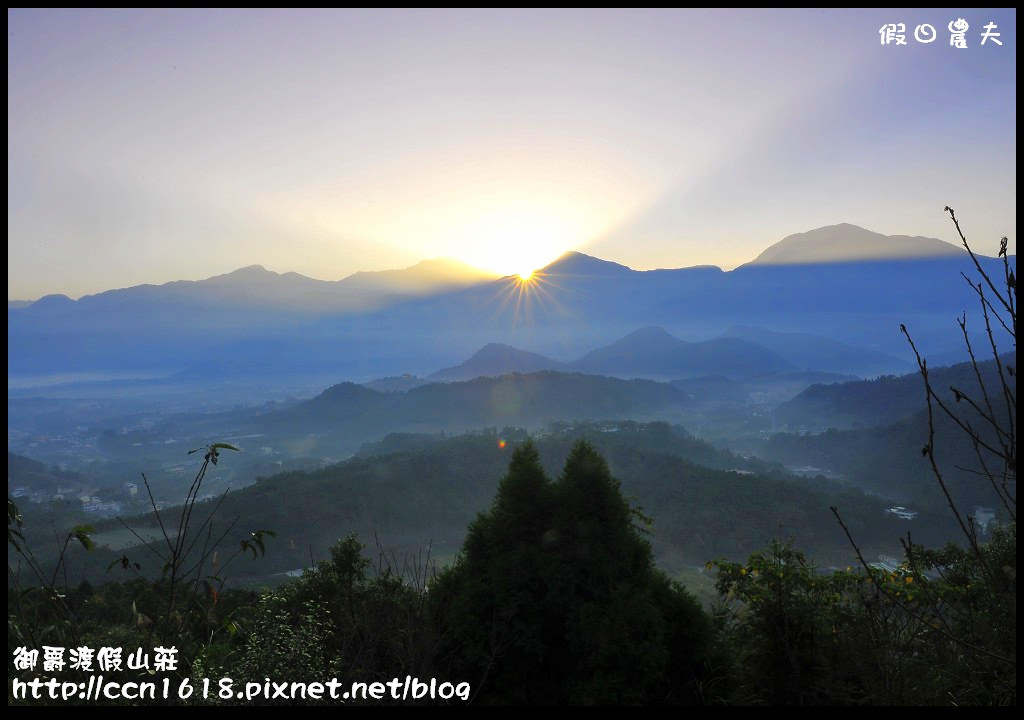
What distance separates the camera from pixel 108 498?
265 ft

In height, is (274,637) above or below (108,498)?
above

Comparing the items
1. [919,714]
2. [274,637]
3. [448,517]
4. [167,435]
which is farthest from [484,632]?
[167,435]

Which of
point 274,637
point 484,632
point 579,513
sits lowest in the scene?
point 484,632

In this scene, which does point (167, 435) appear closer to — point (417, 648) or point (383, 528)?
point (383, 528)

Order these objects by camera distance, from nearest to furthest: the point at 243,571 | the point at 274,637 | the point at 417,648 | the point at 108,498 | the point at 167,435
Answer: the point at 417,648
the point at 274,637
the point at 243,571
the point at 108,498
the point at 167,435

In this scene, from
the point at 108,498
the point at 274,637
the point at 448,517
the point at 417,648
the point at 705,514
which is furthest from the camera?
the point at 108,498

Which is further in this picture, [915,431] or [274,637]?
[915,431]

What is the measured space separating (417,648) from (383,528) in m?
66.5

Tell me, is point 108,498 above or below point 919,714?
below

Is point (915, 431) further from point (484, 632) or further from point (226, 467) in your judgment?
point (226, 467)

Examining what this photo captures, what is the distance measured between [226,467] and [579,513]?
110m

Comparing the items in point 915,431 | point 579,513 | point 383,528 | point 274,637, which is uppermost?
point 579,513

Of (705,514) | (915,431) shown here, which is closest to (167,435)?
(705,514)

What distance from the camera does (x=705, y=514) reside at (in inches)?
2547
